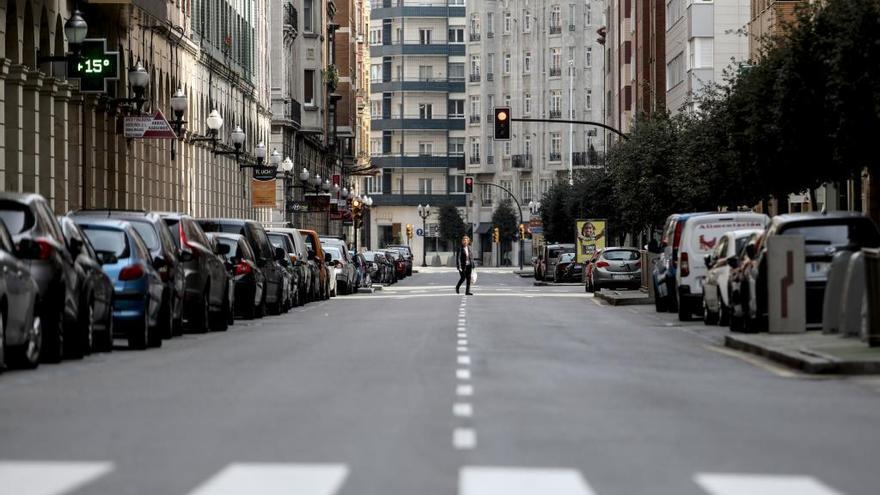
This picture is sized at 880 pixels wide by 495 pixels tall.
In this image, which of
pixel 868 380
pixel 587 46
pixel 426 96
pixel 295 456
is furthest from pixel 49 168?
pixel 426 96

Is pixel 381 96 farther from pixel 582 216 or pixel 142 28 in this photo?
pixel 142 28

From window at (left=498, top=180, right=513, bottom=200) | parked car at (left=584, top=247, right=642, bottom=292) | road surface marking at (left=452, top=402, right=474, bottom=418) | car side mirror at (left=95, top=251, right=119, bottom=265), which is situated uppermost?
window at (left=498, top=180, right=513, bottom=200)

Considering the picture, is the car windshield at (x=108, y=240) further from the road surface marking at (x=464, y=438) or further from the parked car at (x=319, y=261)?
the parked car at (x=319, y=261)

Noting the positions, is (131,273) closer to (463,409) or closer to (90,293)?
(90,293)

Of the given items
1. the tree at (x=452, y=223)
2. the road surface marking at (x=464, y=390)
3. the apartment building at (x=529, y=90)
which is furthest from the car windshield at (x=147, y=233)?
the tree at (x=452, y=223)

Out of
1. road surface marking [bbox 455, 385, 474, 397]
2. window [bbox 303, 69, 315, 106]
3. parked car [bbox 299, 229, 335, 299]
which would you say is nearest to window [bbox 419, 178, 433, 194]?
window [bbox 303, 69, 315, 106]

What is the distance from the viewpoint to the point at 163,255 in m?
26.6

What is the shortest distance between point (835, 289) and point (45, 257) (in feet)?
33.1

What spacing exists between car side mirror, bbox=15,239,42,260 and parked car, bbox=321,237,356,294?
3925 centimetres

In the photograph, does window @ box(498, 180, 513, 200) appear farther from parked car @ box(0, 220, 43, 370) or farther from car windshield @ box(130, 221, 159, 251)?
parked car @ box(0, 220, 43, 370)

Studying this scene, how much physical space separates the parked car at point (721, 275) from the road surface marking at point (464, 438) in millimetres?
17663

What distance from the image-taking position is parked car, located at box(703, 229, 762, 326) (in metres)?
31.6

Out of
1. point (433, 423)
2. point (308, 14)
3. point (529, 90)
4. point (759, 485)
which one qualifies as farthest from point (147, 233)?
point (529, 90)

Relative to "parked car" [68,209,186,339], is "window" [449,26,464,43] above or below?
above
